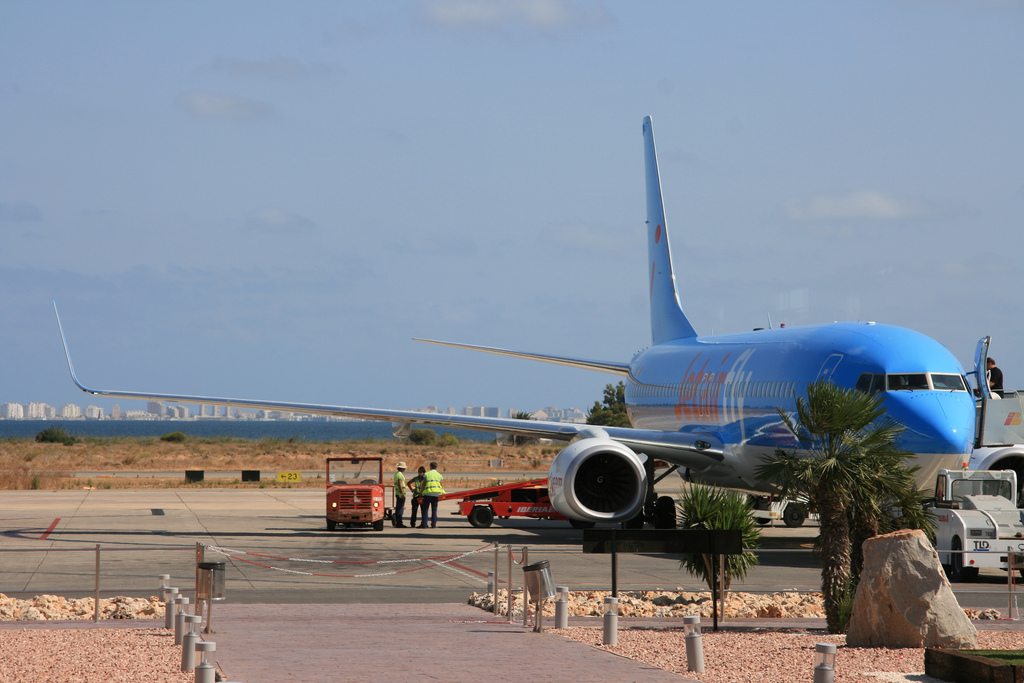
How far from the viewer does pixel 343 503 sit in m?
25.7

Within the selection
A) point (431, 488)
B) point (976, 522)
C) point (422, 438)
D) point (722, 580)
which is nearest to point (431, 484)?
point (431, 488)

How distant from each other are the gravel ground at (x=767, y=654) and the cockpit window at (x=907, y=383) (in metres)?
6.33

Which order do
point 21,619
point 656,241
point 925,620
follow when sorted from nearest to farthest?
point 925,620, point 21,619, point 656,241

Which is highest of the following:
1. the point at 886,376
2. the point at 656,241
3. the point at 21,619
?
the point at 656,241

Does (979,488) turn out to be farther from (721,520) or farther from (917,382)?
(721,520)

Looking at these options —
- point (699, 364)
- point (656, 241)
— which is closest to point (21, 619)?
point (699, 364)

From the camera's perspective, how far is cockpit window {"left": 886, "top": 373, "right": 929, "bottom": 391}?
1836 cm

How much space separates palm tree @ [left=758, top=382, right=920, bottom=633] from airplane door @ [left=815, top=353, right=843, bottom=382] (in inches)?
248

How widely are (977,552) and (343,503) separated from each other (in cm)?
1366

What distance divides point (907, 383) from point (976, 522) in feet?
7.76

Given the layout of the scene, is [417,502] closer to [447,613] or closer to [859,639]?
[447,613]

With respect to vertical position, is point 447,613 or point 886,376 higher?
point 886,376

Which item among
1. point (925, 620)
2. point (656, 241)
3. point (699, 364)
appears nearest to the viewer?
point (925, 620)

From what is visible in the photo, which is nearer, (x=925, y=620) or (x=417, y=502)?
(x=925, y=620)
